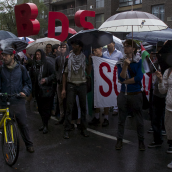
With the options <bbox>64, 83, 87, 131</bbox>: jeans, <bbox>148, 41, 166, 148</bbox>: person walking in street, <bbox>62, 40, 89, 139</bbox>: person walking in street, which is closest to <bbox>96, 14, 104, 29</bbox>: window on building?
<bbox>62, 40, 89, 139</bbox>: person walking in street

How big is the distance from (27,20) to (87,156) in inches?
264

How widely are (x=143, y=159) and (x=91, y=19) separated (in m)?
31.7

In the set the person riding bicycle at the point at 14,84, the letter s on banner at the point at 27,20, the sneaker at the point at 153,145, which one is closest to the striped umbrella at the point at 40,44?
the letter s on banner at the point at 27,20

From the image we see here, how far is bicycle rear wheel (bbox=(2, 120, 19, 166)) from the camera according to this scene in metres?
3.85

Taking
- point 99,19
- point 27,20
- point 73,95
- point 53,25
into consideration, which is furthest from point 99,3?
point 73,95

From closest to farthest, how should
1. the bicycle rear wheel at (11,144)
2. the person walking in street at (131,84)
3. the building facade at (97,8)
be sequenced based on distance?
1. the bicycle rear wheel at (11,144)
2. the person walking in street at (131,84)
3. the building facade at (97,8)

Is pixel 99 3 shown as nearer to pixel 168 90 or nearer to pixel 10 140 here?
pixel 168 90

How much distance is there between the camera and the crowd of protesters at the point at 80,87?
170 inches

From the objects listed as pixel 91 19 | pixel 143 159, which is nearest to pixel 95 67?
pixel 143 159

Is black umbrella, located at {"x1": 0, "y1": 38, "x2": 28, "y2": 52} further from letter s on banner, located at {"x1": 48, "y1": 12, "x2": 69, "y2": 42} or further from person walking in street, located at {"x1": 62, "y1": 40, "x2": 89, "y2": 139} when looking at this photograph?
person walking in street, located at {"x1": 62, "y1": 40, "x2": 89, "y2": 139}

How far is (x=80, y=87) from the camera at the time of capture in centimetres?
543

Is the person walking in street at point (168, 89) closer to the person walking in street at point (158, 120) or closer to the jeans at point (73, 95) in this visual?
the person walking in street at point (158, 120)

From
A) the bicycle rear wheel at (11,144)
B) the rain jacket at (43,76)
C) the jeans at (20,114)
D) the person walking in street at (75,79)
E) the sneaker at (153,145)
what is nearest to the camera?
the bicycle rear wheel at (11,144)

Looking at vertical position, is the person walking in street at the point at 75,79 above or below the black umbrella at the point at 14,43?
below
